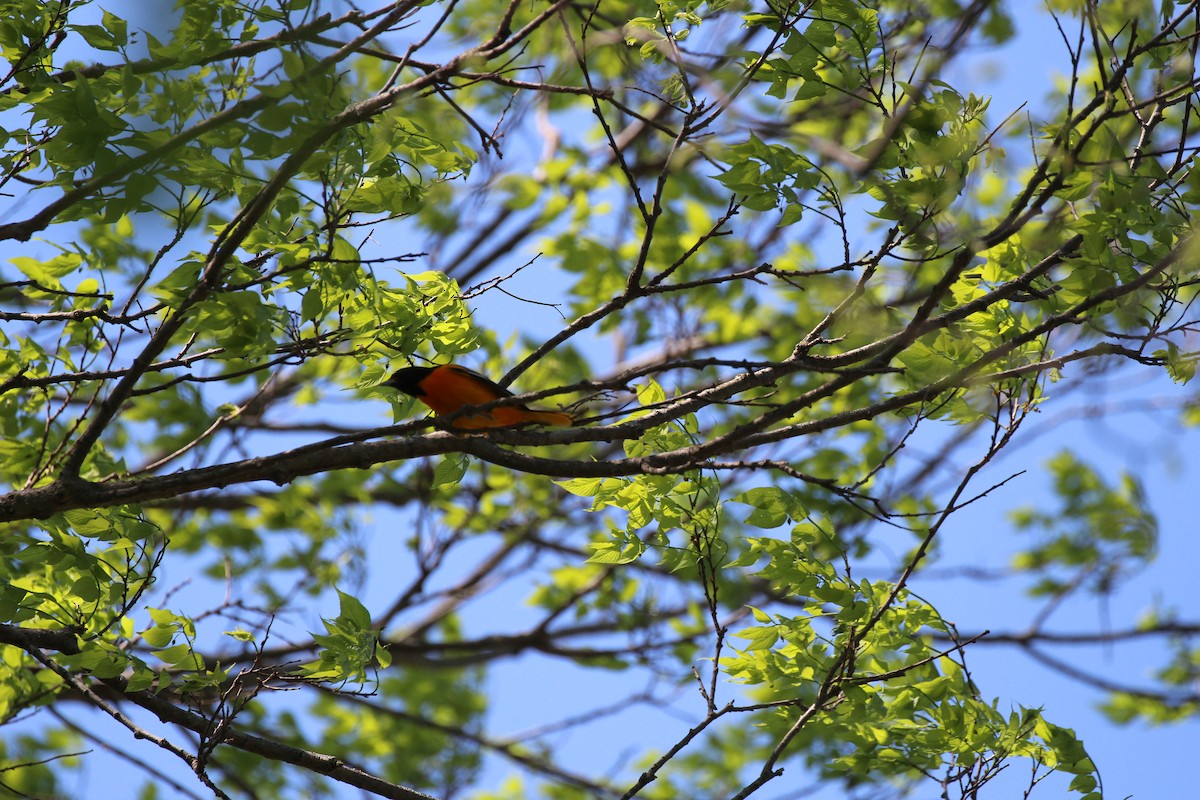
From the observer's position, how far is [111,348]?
170 inches

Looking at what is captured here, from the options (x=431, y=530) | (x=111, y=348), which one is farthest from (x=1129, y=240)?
(x=431, y=530)

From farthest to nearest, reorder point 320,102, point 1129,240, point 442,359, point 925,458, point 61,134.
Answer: point 925,458, point 442,359, point 1129,240, point 61,134, point 320,102

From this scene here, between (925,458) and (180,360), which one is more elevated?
Result: (925,458)

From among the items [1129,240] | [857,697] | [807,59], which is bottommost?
[857,697]

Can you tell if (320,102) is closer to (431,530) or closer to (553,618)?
(431,530)

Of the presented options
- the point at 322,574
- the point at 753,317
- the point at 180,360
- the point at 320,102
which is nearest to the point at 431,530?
the point at 322,574

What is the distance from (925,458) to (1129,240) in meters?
5.57

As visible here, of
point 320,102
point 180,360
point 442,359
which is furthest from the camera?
point 442,359

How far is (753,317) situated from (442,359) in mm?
5668

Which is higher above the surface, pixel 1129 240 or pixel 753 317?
pixel 753 317

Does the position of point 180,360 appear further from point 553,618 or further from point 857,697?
point 553,618

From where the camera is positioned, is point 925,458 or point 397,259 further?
point 925,458

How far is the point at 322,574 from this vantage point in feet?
26.1

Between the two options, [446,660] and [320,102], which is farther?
[446,660]
